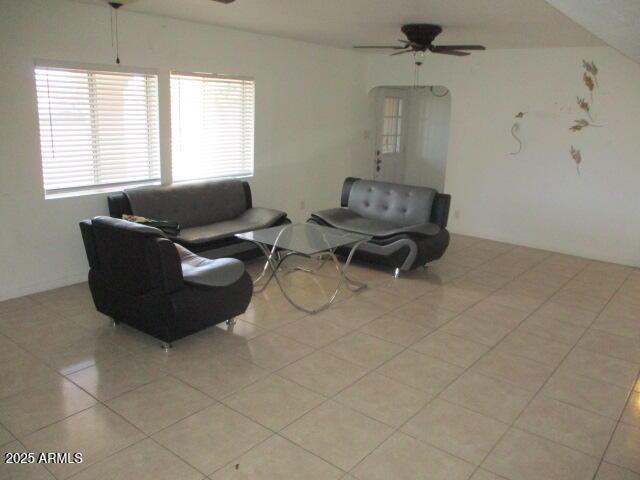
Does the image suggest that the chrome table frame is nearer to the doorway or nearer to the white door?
the white door

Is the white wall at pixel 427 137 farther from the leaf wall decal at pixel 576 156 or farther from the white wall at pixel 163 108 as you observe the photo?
the leaf wall decal at pixel 576 156

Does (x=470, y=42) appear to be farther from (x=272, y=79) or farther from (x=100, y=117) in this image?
(x=100, y=117)

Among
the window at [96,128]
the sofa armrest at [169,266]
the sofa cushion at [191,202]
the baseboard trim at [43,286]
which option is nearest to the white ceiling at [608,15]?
the sofa armrest at [169,266]

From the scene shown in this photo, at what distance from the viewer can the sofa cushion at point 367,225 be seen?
5262mm

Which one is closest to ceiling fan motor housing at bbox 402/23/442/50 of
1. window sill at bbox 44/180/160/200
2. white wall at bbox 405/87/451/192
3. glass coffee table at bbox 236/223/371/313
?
glass coffee table at bbox 236/223/371/313

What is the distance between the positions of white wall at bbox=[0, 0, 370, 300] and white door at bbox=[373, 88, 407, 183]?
426 millimetres

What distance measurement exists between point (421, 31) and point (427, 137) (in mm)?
3957

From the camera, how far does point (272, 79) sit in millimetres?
6281

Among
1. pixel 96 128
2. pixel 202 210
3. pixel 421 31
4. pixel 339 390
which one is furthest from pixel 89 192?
pixel 421 31

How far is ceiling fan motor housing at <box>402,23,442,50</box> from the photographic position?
4.70 meters

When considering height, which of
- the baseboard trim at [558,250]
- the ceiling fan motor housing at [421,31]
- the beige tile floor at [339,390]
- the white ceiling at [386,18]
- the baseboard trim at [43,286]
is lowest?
the beige tile floor at [339,390]

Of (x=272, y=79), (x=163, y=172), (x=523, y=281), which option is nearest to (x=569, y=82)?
(x=523, y=281)

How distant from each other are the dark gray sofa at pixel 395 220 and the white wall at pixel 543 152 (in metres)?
1.54

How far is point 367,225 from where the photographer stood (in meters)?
5.68
